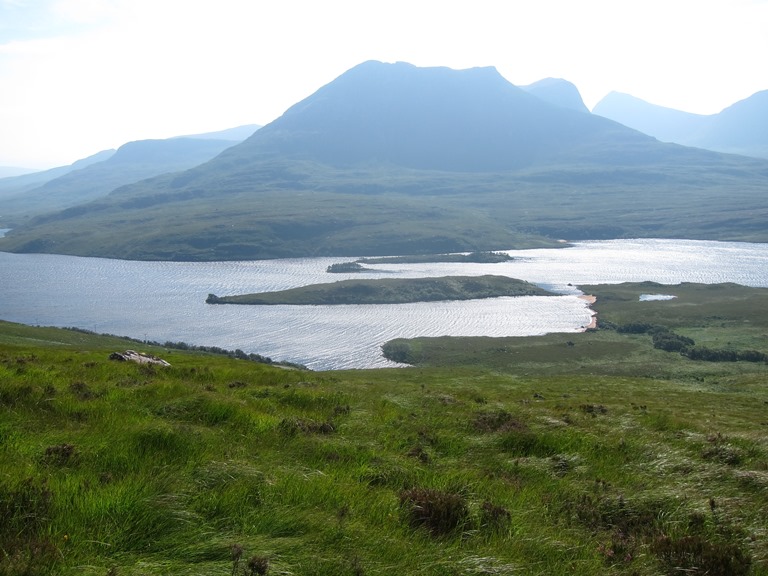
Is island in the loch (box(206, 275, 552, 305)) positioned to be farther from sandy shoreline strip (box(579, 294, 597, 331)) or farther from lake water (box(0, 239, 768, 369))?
sandy shoreline strip (box(579, 294, 597, 331))

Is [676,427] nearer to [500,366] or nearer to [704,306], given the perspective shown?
[500,366]

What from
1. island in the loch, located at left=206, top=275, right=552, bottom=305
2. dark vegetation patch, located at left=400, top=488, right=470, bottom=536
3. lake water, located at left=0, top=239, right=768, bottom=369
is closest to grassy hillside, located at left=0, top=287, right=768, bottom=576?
dark vegetation patch, located at left=400, top=488, right=470, bottom=536

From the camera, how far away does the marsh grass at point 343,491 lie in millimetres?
7559

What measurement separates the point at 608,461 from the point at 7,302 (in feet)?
620

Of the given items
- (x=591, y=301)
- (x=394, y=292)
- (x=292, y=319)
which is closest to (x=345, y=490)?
(x=292, y=319)

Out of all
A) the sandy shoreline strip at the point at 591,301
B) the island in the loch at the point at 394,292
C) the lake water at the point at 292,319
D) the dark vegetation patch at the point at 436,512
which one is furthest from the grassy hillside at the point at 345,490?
the island in the loch at the point at 394,292

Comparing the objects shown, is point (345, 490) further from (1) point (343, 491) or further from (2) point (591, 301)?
(2) point (591, 301)

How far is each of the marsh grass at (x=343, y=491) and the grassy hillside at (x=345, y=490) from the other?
36 millimetres

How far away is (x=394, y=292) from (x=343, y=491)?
6503 inches

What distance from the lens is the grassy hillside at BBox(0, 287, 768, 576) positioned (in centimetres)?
756

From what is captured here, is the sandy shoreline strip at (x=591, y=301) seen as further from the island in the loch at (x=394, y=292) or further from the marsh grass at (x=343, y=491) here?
the marsh grass at (x=343, y=491)

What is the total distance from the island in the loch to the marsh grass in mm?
152897

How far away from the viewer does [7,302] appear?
A: 16588cm

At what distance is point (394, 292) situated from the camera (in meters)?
175
